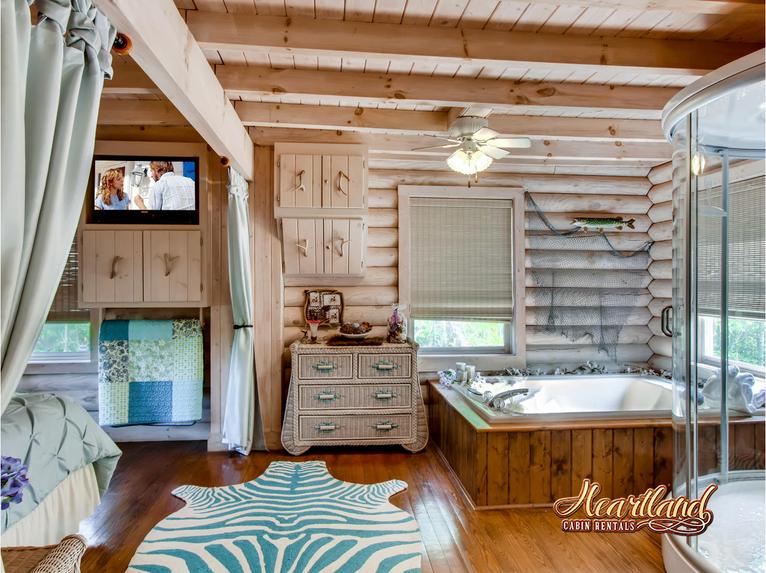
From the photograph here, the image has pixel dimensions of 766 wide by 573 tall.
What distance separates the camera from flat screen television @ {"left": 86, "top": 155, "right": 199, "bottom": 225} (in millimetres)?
3268

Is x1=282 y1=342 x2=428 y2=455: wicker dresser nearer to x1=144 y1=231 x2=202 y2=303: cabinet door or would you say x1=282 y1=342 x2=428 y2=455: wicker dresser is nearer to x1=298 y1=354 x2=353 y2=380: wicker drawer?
x1=298 y1=354 x2=353 y2=380: wicker drawer

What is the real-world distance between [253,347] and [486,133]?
2.38m

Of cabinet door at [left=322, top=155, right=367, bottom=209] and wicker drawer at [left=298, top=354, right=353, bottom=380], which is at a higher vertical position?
cabinet door at [left=322, top=155, right=367, bottom=209]

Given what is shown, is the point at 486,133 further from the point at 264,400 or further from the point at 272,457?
the point at 272,457

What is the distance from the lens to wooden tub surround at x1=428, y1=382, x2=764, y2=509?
255 cm

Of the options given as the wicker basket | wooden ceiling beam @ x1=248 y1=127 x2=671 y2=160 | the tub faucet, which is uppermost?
wooden ceiling beam @ x1=248 y1=127 x2=671 y2=160

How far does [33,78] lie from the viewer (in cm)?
103

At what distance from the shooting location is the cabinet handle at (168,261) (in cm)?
329

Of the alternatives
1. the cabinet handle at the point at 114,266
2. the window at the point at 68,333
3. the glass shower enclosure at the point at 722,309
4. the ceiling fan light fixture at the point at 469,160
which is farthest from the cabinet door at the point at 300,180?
the glass shower enclosure at the point at 722,309

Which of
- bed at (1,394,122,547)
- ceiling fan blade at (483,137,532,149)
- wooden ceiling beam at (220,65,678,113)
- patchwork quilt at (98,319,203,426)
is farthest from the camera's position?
patchwork quilt at (98,319,203,426)

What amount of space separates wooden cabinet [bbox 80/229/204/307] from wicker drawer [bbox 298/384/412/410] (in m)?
1.15

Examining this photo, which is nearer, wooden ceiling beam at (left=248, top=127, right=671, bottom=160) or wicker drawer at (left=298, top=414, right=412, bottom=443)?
wicker drawer at (left=298, top=414, right=412, bottom=443)

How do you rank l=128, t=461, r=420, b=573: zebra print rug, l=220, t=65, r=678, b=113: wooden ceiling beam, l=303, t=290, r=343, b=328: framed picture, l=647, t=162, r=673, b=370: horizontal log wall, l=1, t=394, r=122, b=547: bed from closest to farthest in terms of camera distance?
l=1, t=394, r=122, b=547: bed, l=128, t=461, r=420, b=573: zebra print rug, l=220, t=65, r=678, b=113: wooden ceiling beam, l=303, t=290, r=343, b=328: framed picture, l=647, t=162, r=673, b=370: horizontal log wall

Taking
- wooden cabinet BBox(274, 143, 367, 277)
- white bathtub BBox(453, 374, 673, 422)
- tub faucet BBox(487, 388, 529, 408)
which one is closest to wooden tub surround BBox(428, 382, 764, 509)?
tub faucet BBox(487, 388, 529, 408)
